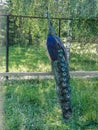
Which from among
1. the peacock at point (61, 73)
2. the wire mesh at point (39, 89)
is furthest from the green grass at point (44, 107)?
the peacock at point (61, 73)

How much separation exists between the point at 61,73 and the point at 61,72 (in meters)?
0.01

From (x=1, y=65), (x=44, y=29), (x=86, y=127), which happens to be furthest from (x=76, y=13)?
(x=86, y=127)

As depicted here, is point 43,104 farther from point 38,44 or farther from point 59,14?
point 38,44

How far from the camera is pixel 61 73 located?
525 centimetres

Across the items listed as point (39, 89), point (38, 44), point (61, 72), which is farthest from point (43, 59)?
point (61, 72)

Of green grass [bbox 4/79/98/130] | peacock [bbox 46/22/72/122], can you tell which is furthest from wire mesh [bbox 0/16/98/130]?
peacock [bbox 46/22/72/122]

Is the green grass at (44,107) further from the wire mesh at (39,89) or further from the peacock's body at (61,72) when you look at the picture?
the peacock's body at (61,72)

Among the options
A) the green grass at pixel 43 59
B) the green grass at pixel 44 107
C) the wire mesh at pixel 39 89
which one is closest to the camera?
the green grass at pixel 44 107

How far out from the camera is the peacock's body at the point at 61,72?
5.16 metres

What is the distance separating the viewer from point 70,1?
29.9 feet

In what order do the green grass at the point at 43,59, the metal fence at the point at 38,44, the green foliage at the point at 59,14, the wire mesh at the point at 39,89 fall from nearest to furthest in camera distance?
the wire mesh at the point at 39,89
the green foliage at the point at 59,14
the metal fence at the point at 38,44
the green grass at the point at 43,59

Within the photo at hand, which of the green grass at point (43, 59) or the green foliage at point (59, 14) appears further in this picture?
the green grass at point (43, 59)

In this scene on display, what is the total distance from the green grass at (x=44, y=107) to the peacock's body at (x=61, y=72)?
8.0 inches

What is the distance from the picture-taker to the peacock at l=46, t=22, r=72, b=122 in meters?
5.16
